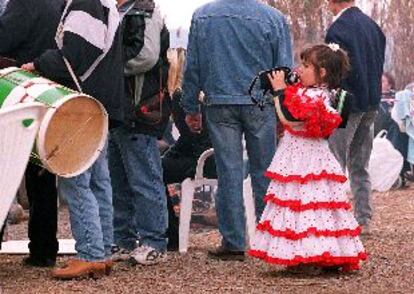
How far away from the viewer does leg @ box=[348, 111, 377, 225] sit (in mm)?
8398

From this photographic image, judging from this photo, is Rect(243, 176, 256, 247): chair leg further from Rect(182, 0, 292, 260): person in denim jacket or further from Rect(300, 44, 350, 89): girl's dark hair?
Rect(300, 44, 350, 89): girl's dark hair

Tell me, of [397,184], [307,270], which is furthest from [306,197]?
[397,184]

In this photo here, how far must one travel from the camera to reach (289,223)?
247 inches

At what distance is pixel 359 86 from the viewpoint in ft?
26.7

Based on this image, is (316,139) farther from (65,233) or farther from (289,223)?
(65,233)

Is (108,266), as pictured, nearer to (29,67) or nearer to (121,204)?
(121,204)

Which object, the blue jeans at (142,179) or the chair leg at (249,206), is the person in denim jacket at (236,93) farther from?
the chair leg at (249,206)

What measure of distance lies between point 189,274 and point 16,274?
0.92 meters

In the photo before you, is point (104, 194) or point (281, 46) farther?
point (281, 46)

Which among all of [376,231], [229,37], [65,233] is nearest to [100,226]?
[229,37]

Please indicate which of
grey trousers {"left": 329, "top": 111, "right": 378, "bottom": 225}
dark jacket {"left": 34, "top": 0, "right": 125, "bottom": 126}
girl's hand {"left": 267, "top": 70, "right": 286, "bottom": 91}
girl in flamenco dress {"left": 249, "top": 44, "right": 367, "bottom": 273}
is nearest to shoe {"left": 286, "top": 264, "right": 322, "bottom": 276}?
girl in flamenco dress {"left": 249, "top": 44, "right": 367, "bottom": 273}

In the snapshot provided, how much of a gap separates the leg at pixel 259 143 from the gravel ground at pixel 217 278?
44 cm

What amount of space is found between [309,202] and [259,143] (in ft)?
2.88

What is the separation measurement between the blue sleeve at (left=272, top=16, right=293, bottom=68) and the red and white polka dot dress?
2.55 ft
